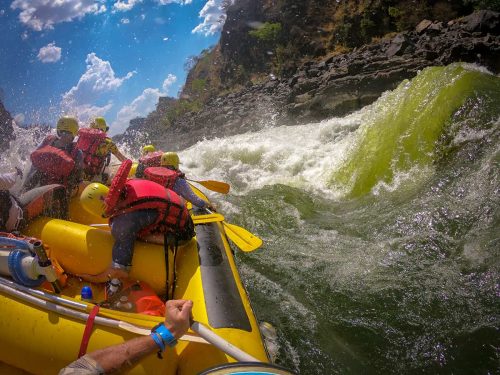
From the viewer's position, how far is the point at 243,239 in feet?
13.1

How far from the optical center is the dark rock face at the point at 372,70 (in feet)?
38.9

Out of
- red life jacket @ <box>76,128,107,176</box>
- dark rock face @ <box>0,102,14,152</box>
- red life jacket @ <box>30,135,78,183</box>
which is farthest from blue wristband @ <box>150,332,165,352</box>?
dark rock face @ <box>0,102,14,152</box>

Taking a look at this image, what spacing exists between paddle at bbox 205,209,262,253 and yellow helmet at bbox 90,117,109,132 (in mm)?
3925

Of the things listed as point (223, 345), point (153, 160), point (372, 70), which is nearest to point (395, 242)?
point (223, 345)

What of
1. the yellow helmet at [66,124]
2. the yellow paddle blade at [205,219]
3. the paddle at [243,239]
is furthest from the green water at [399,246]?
the yellow helmet at [66,124]

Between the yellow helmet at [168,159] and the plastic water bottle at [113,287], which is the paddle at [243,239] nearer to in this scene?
the yellow helmet at [168,159]

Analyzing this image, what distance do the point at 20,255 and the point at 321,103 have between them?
13.4 m

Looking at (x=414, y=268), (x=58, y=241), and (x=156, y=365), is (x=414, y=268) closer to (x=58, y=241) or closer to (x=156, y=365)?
(x=156, y=365)

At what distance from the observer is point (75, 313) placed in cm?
207

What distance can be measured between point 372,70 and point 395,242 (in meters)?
11.7

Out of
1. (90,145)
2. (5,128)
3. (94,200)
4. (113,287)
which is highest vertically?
(5,128)

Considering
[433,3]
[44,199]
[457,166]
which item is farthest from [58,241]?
[433,3]

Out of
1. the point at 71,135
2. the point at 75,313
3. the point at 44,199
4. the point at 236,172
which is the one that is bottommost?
the point at 236,172

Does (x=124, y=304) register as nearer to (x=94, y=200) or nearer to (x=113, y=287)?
(x=113, y=287)
